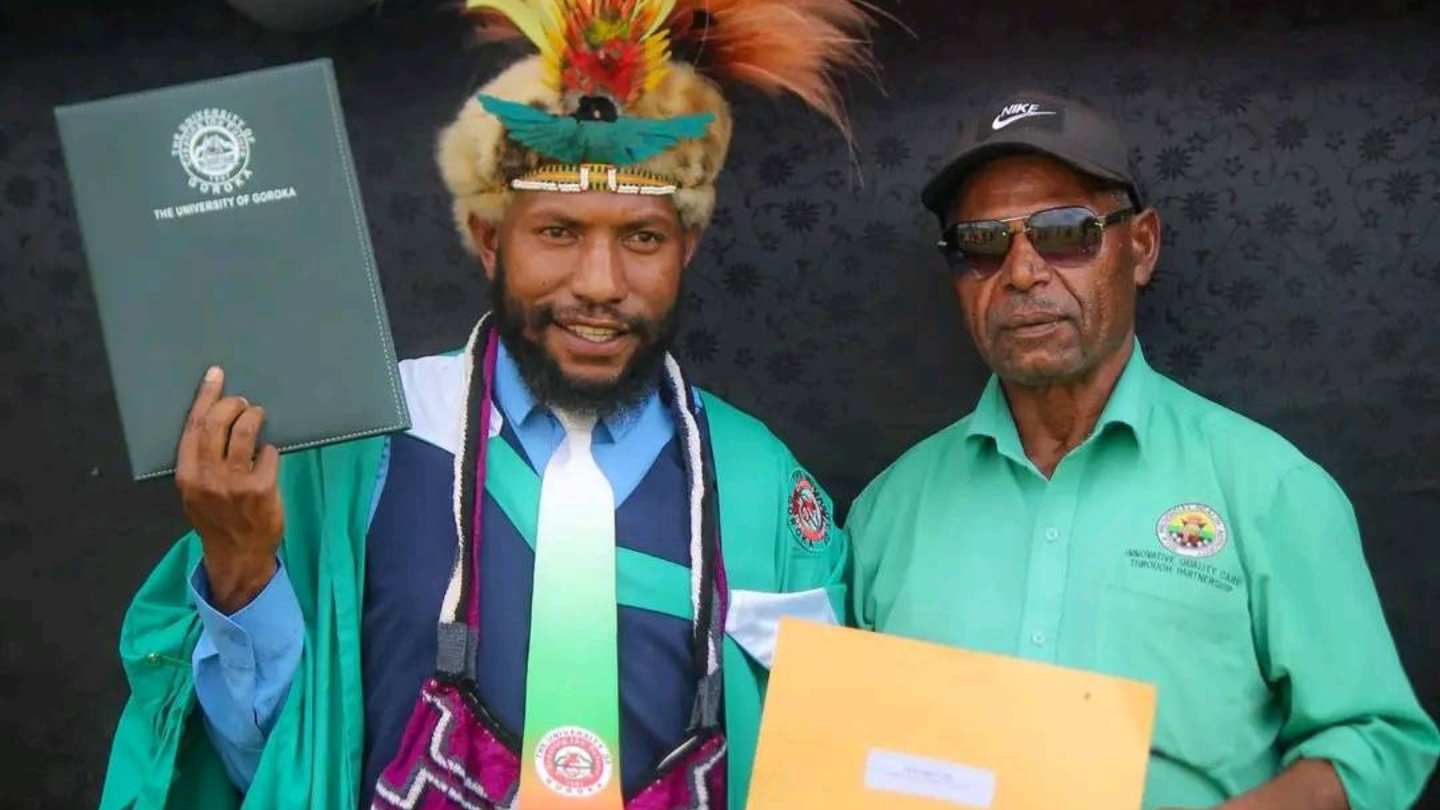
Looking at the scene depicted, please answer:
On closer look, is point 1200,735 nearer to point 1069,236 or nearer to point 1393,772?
point 1393,772

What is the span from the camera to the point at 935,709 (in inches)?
79.6

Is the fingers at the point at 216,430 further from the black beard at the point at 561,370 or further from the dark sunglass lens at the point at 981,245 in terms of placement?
the dark sunglass lens at the point at 981,245

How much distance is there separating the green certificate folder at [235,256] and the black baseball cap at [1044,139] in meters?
1.00

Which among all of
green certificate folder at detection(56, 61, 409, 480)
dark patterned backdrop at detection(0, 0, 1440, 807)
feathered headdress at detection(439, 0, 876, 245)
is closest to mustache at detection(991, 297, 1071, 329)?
feathered headdress at detection(439, 0, 876, 245)

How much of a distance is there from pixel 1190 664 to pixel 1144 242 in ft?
2.46

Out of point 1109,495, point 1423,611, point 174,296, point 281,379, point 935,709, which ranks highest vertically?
point 174,296

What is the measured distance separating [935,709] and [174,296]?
3.96 feet

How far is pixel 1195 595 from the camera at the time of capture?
2.28 m

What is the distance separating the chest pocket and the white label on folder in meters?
0.40

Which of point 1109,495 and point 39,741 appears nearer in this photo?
point 1109,495

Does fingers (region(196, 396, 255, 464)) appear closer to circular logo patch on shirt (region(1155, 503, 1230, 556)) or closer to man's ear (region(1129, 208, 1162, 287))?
circular logo patch on shirt (region(1155, 503, 1230, 556))

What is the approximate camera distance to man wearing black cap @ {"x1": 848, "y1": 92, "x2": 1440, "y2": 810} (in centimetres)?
223

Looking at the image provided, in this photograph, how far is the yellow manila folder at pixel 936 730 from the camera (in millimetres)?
1962

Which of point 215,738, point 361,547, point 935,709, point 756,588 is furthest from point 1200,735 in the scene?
point 215,738
